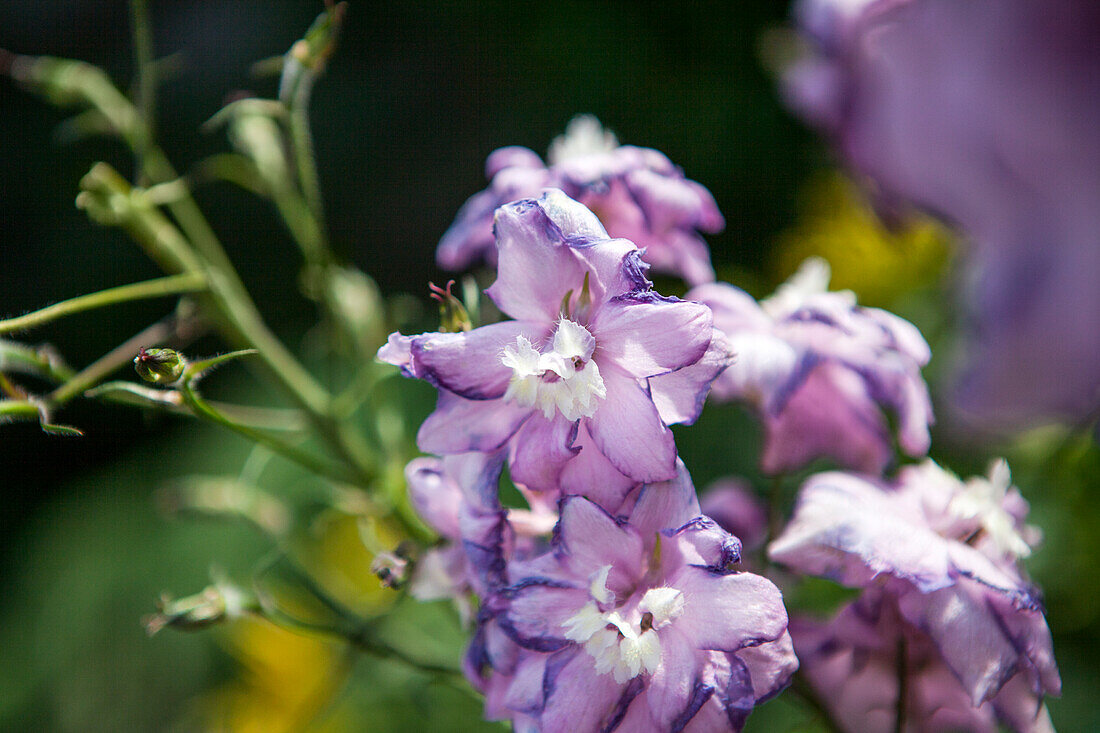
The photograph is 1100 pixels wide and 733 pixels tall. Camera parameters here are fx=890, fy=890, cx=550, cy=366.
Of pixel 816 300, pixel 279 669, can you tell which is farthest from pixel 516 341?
pixel 279 669

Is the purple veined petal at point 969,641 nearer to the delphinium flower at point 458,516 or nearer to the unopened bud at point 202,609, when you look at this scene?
the delphinium flower at point 458,516

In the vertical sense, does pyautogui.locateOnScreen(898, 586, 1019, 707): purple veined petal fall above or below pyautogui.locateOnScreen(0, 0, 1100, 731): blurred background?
above

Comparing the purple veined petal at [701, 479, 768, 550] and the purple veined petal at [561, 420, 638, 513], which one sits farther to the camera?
the purple veined petal at [701, 479, 768, 550]

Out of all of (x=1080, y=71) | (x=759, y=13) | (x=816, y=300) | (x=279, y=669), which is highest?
(x=1080, y=71)

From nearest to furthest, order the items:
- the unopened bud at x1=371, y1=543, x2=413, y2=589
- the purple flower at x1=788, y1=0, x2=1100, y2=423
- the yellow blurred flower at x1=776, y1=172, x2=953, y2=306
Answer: the purple flower at x1=788, y1=0, x2=1100, y2=423 → the unopened bud at x1=371, y1=543, x2=413, y2=589 → the yellow blurred flower at x1=776, y1=172, x2=953, y2=306

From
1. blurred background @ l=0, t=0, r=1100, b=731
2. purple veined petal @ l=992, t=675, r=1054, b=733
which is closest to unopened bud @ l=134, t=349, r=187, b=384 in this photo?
purple veined petal @ l=992, t=675, r=1054, b=733

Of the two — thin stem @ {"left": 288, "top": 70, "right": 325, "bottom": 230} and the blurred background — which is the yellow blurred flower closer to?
the blurred background

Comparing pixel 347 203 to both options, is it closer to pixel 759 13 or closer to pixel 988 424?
pixel 759 13

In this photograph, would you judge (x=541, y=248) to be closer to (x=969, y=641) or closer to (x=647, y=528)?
(x=647, y=528)
